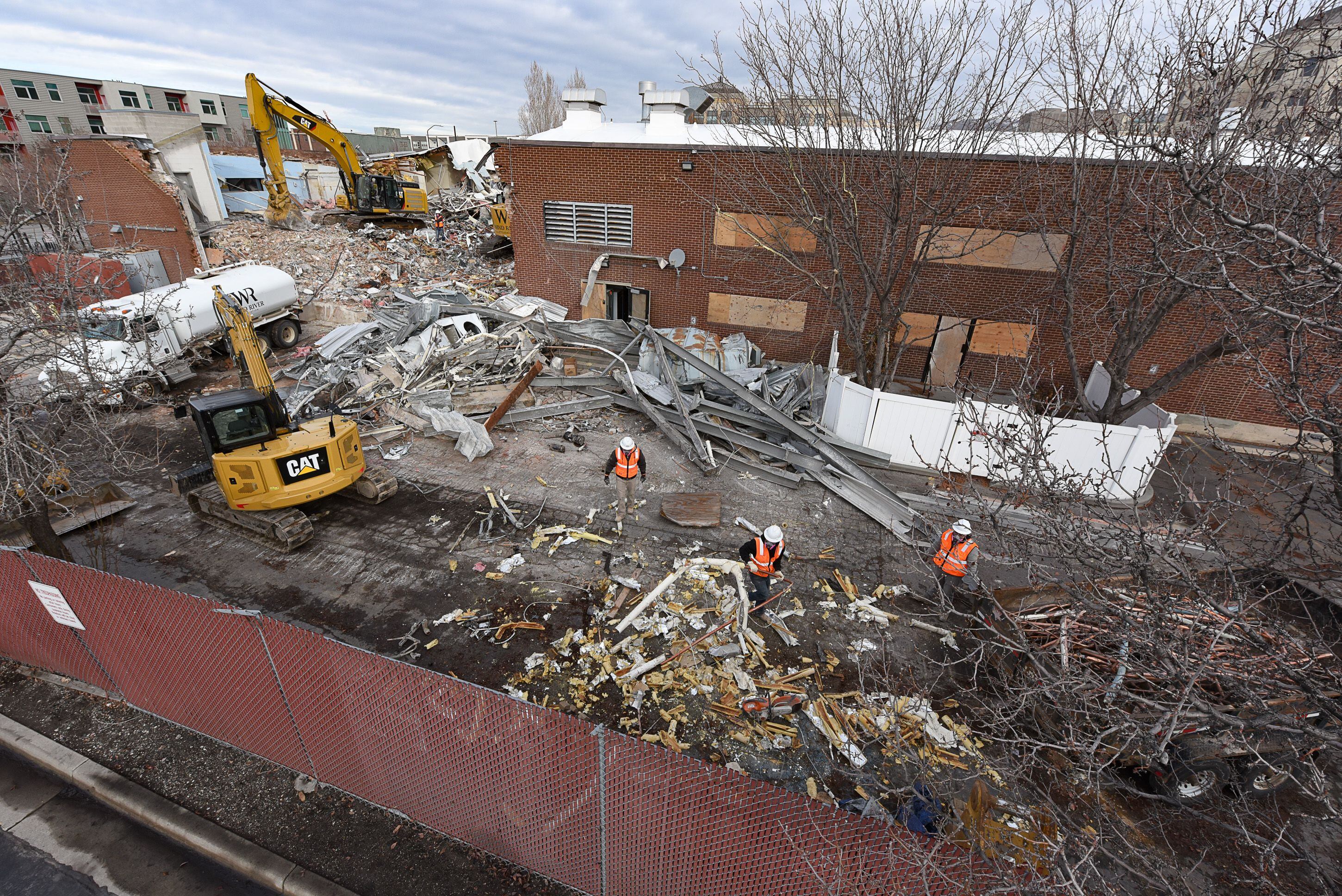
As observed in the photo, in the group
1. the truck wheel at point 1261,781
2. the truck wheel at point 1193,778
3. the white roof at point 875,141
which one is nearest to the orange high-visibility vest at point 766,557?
the truck wheel at point 1193,778

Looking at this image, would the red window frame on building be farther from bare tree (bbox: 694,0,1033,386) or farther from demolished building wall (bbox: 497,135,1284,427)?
bare tree (bbox: 694,0,1033,386)

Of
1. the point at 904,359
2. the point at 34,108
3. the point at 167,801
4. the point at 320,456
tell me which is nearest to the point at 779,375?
the point at 904,359

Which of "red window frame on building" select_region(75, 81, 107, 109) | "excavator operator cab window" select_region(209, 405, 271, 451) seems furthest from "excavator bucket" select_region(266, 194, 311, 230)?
"red window frame on building" select_region(75, 81, 107, 109)

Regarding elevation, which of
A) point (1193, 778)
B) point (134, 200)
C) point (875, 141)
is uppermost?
point (875, 141)

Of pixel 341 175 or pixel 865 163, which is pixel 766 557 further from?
pixel 341 175

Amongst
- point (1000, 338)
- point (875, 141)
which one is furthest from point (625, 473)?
point (1000, 338)

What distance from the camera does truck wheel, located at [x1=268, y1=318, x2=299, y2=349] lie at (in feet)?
55.7

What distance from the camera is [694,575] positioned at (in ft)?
27.3

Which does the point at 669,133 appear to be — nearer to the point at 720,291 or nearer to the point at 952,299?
the point at 720,291

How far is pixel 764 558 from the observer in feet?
23.2

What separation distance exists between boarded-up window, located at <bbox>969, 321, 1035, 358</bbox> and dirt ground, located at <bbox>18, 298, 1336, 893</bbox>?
5.53 metres

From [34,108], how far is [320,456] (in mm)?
60939

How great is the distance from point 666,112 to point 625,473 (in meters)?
12.1

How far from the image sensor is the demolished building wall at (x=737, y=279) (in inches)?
524
